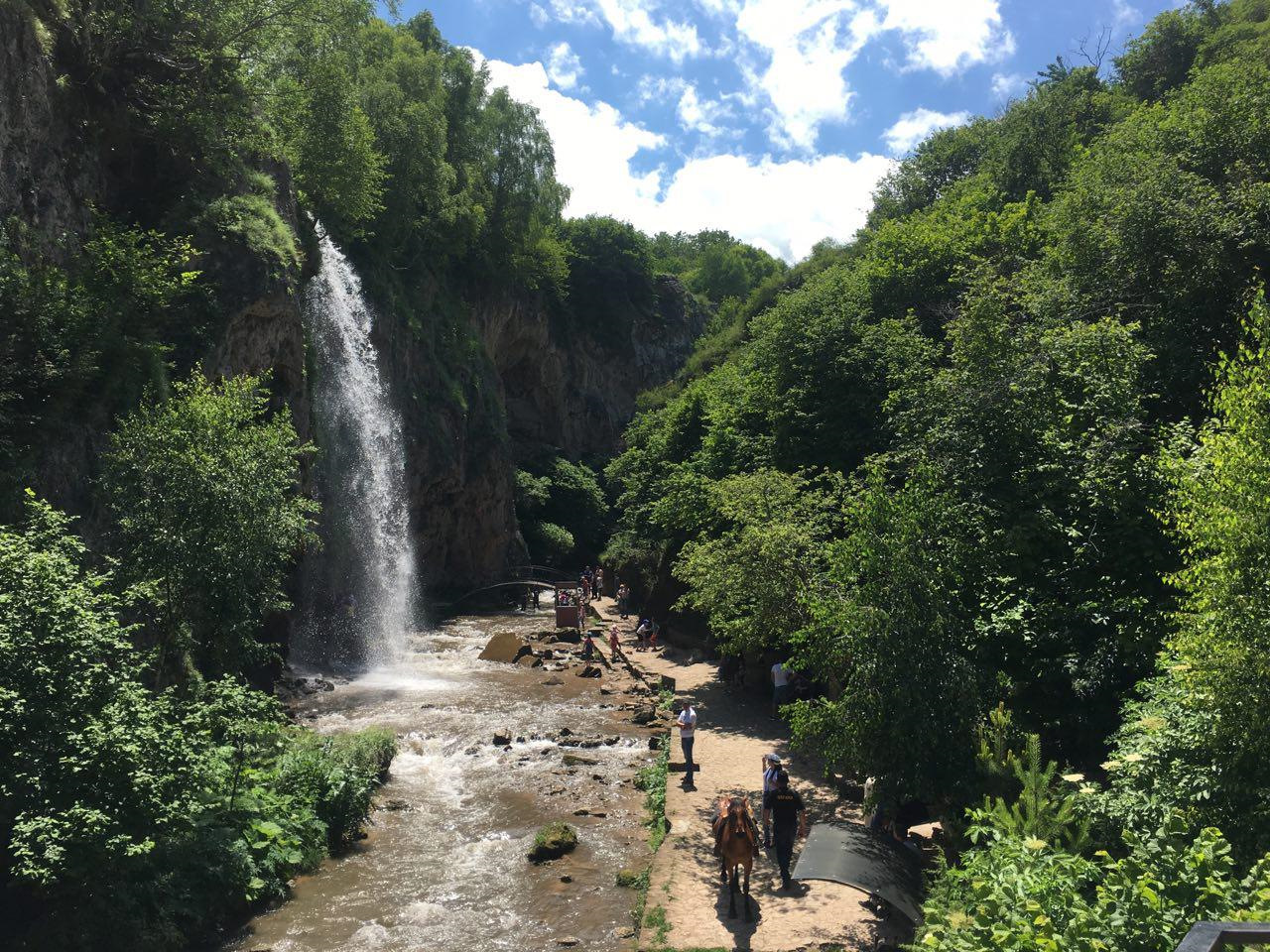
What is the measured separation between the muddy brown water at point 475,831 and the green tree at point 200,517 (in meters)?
4.11

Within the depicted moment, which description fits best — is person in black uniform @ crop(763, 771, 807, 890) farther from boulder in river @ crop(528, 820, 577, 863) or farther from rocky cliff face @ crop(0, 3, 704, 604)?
rocky cliff face @ crop(0, 3, 704, 604)

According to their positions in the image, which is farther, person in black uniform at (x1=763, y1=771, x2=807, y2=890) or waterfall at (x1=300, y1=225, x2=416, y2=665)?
waterfall at (x1=300, y1=225, x2=416, y2=665)

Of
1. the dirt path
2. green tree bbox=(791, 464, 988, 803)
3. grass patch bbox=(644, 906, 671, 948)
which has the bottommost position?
grass patch bbox=(644, 906, 671, 948)

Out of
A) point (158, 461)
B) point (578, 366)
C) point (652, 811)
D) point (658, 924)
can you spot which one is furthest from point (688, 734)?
point (578, 366)

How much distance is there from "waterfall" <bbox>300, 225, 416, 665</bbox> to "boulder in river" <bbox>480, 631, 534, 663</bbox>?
347 centimetres

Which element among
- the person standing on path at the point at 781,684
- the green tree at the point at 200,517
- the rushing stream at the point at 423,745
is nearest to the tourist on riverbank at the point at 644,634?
the rushing stream at the point at 423,745

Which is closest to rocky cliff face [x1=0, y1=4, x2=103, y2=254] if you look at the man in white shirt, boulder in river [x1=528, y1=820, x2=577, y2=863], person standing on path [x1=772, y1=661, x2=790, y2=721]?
boulder in river [x1=528, y1=820, x2=577, y2=863]

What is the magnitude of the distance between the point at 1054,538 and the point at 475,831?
10621 mm

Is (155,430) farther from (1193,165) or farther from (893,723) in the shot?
(1193,165)

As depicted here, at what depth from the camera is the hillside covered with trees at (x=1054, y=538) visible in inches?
278

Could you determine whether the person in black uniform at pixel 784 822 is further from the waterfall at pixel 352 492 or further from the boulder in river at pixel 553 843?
the waterfall at pixel 352 492

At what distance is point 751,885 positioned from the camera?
35.3 feet

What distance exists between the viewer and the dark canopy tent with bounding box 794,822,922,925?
27.8ft

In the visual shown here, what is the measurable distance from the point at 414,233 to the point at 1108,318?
35267 mm
